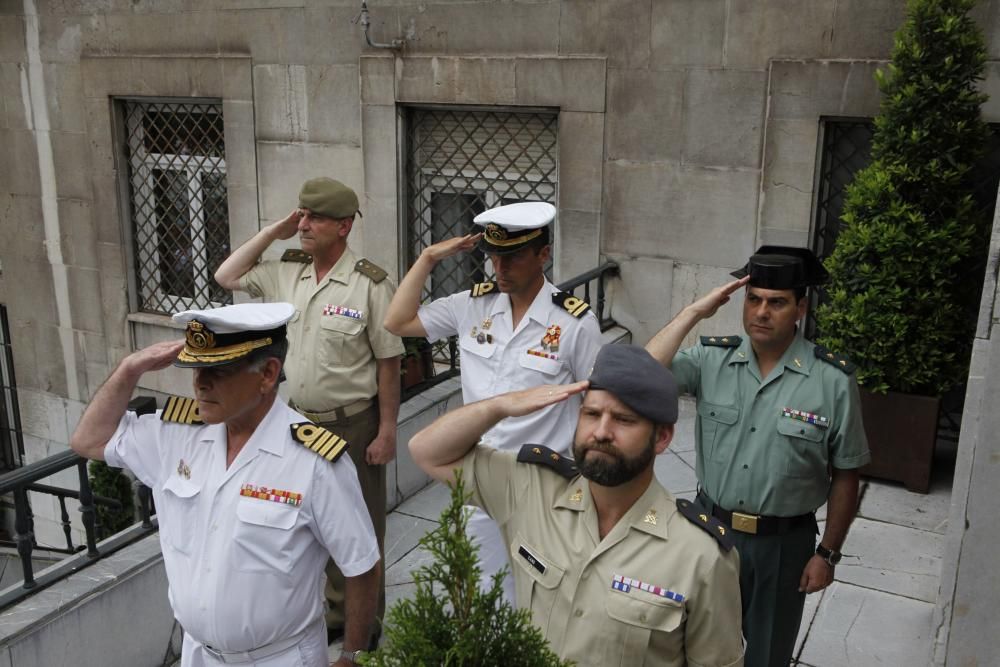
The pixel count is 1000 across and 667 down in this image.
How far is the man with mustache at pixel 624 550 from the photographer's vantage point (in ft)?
7.27

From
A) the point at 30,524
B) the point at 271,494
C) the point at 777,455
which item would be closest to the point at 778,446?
the point at 777,455

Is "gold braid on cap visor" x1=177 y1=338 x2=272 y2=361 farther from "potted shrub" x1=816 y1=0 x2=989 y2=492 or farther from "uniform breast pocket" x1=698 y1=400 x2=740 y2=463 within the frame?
"potted shrub" x1=816 y1=0 x2=989 y2=492

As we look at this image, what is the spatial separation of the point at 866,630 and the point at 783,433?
169cm

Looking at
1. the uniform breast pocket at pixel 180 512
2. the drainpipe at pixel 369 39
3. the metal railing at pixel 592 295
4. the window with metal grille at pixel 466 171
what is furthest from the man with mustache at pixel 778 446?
the drainpipe at pixel 369 39

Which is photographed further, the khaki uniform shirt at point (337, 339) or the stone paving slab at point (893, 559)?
the stone paving slab at point (893, 559)

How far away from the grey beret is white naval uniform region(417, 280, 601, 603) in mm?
1364

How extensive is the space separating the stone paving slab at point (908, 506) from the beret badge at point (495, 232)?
3100 millimetres

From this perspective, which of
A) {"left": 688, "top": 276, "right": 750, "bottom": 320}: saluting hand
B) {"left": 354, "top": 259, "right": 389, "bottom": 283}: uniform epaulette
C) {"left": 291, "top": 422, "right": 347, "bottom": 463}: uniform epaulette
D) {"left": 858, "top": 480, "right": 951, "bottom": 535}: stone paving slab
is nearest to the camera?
{"left": 291, "top": 422, "right": 347, "bottom": 463}: uniform epaulette

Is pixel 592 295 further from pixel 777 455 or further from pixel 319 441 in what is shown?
pixel 319 441

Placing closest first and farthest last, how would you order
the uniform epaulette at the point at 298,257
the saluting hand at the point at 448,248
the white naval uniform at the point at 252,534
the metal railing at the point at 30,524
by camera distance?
the white naval uniform at the point at 252,534, the metal railing at the point at 30,524, the saluting hand at the point at 448,248, the uniform epaulette at the point at 298,257

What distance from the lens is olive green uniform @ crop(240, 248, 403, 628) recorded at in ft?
13.8

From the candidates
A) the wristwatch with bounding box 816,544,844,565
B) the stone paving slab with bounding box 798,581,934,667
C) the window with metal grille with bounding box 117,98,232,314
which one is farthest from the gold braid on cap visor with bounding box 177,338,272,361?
the window with metal grille with bounding box 117,98,232,314

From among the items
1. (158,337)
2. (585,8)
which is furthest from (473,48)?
(158,337)

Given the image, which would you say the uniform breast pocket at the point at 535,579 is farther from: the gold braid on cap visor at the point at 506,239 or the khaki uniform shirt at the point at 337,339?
the khaki uniform shirt at the point at 337,339
